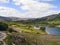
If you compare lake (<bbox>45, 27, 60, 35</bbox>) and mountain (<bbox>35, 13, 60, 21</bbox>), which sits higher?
mountain (<bbox>35, 13, 60, 21</bbox>)

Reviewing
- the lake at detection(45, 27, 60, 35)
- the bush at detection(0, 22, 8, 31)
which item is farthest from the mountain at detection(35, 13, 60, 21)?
the bush at detection(0, 22, 8, 31)

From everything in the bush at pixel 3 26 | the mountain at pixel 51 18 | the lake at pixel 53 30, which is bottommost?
the lake at pixel 53 30

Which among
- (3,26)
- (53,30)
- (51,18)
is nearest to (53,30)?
(53,30)

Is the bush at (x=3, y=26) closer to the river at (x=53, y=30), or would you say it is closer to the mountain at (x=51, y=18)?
the mountain at (x=51, y=18)

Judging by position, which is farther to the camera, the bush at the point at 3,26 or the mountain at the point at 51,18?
the mountain at the point at 51,18

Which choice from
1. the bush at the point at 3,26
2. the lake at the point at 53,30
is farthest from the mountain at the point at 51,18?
the bush at the point at 3,26

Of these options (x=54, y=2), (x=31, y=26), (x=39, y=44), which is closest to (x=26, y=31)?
(x=31, y=26)

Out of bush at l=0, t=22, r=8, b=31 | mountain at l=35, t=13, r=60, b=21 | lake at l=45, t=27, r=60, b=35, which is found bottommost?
lake at l=45, t=27, r=60, b=35

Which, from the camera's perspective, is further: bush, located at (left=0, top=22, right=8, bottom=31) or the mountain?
the mountain

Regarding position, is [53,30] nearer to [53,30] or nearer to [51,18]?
[53,30]

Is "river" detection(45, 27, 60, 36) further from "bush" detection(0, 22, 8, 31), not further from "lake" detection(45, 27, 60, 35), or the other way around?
"bush" detection(0, 22, 8, 31)

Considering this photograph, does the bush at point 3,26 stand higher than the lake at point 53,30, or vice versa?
the bush at point 3,26
